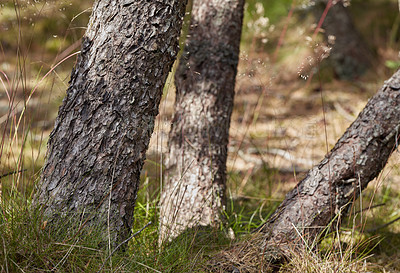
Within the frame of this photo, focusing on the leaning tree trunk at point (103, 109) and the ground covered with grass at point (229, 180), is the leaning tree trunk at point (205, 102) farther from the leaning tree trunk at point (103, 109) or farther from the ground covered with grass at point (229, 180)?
the leaning tree trunk at point (103, 109)

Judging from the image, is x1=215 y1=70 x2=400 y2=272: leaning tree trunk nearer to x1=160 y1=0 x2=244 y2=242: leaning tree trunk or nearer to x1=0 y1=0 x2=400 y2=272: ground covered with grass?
x1=0 y1=0 x2=400 y2=272: ground covered with grass

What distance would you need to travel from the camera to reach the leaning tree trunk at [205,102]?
7.72 feet

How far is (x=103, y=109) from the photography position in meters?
1.58

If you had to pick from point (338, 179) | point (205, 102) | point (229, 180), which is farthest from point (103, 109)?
point (229, 180)

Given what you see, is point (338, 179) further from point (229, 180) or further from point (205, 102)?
point (229, 180)

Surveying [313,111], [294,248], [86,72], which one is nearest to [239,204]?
[294,248]

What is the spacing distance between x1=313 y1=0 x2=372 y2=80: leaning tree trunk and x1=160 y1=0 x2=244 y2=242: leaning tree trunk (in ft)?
11.9

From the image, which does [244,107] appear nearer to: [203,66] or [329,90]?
[329,90]

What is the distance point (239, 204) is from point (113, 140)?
1.41 meters

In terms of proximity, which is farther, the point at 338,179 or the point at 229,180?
the point at 229,180

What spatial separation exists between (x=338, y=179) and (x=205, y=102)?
3.08 ft

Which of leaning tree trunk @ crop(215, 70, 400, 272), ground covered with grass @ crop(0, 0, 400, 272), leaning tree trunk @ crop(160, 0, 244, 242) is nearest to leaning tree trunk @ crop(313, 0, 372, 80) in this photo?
ground covered with grass @ crop(0, 0, 400, 272)

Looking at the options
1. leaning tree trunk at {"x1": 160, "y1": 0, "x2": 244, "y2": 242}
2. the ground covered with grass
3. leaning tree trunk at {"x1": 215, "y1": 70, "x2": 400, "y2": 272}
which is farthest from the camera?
leaning tree trunk at {"x1": 160, "y1": 0, "x2": 244, "y2": 242}

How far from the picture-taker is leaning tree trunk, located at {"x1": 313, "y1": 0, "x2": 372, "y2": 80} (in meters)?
5.59
